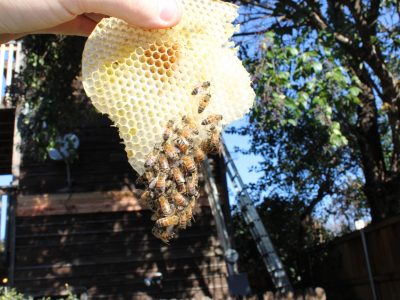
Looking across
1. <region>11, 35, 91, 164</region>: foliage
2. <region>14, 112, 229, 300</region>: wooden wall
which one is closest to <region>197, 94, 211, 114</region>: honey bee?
<region>11, 35, 91, 164</region>: foliage

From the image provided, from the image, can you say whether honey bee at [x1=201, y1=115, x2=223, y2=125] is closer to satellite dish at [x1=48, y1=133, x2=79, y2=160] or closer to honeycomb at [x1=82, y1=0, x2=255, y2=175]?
honeycomb at [x1=82, y1=0, x2=255, y2=175]

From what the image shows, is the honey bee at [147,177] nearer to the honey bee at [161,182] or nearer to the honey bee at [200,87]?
the honey bee at [161,182]

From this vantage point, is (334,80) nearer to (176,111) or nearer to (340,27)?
(340,27)

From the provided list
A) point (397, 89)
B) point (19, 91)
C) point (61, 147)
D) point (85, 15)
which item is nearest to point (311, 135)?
point (397, 89)

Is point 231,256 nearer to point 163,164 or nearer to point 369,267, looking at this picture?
point 369,267

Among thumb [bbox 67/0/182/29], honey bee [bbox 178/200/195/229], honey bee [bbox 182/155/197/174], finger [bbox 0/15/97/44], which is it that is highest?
finger [bbox 0/15/97/44]

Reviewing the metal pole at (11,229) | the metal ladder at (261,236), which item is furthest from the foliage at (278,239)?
the metal pole at (11,229)
